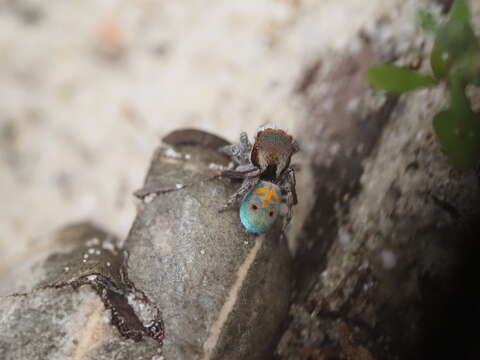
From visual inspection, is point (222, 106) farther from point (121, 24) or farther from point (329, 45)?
point (121, 24)

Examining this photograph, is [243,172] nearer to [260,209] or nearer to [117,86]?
[260,209]

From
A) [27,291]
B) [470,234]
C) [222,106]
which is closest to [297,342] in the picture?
[470,234]

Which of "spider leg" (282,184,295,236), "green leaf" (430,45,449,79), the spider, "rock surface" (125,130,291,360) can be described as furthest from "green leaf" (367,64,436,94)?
"rock surface" (125,130,291,360)

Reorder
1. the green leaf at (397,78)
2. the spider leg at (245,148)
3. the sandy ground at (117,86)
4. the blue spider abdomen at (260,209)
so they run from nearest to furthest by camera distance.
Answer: the blue spider abdomen at (260,209), the green leaf at (397,78), the spider leg at (245,148), the sandy ground at (117,86)

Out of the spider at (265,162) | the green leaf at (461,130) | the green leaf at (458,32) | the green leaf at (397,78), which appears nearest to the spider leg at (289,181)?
the spider at (265,162)

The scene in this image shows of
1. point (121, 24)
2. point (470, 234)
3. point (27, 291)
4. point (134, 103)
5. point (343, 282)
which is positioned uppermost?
point (121, 24)

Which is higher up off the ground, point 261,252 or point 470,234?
point 261,252

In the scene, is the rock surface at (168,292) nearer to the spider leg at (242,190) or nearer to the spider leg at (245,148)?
the spider leg at (242,190)
